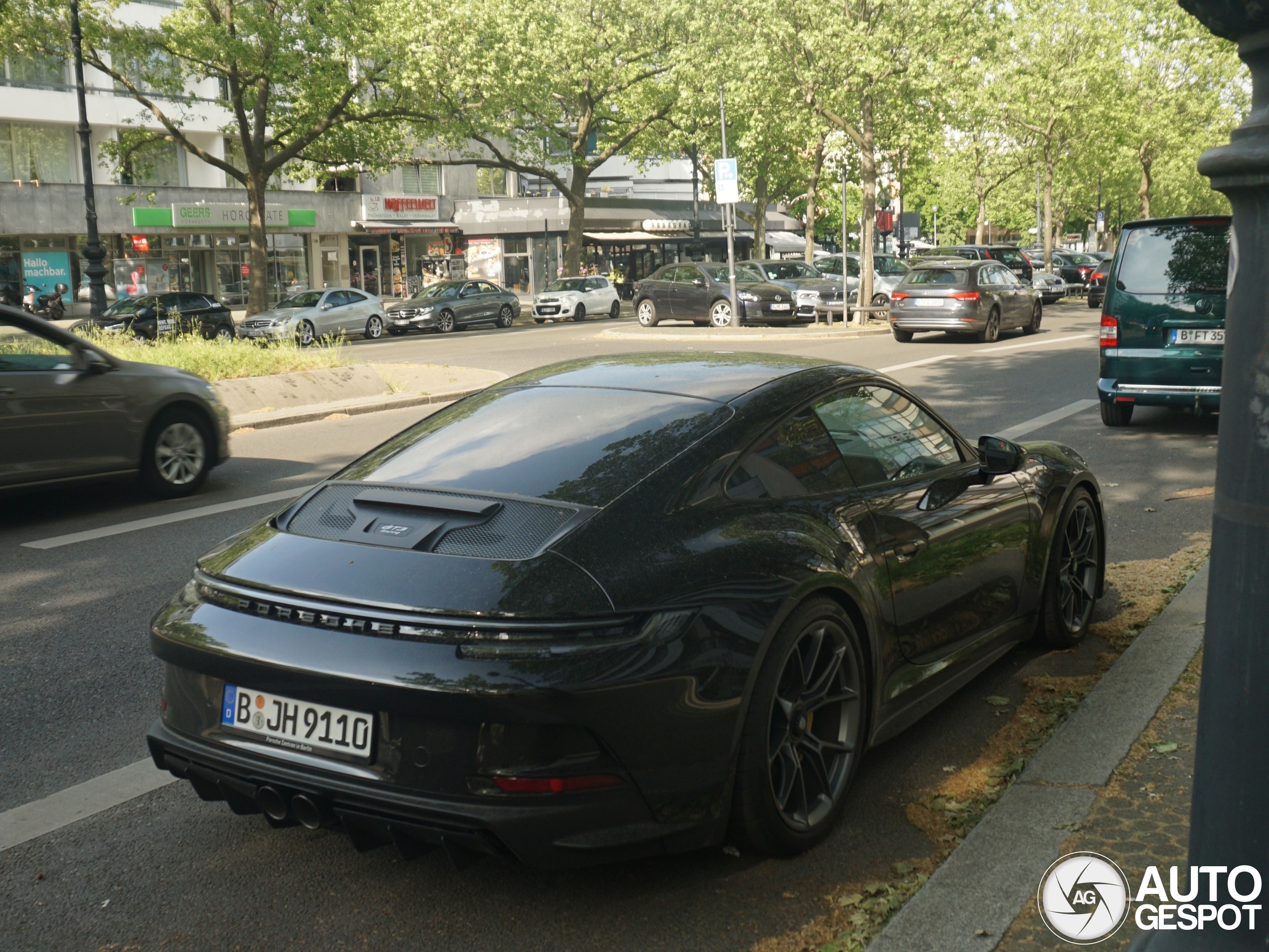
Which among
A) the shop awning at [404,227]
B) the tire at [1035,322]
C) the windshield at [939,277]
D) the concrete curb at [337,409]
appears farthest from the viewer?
the shop awning at [404,227]

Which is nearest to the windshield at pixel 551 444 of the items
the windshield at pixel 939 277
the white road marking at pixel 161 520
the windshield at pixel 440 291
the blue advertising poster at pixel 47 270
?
the white road marking at pixel 161 520

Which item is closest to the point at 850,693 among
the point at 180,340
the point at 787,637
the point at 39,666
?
the point at 787,637

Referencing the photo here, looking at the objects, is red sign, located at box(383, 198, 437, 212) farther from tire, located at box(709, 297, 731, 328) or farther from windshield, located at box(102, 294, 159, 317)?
tire, located at box(709, 297, 731, 328)

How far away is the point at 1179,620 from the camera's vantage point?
17.9 feet

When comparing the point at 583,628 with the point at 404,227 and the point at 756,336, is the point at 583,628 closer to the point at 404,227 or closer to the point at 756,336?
the point at 756,336

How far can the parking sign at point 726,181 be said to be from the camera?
91.4 ft

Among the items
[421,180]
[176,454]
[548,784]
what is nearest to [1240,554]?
[548,784]

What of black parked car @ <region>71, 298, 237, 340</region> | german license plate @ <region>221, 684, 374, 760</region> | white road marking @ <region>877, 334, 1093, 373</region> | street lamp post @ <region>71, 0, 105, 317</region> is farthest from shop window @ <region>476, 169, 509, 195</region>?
german license plate @ <region>221, 684, 374, 760</region>

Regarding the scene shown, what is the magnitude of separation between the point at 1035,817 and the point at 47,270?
47549 mm

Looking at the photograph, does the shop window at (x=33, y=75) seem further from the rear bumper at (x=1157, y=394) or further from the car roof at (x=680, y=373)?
the car roof at (x=680, y=373)

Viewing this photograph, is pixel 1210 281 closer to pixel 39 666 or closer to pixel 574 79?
pixel 39 666

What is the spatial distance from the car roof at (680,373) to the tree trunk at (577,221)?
4045cm

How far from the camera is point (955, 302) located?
24234 millimetres

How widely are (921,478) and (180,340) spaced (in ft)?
47.7
